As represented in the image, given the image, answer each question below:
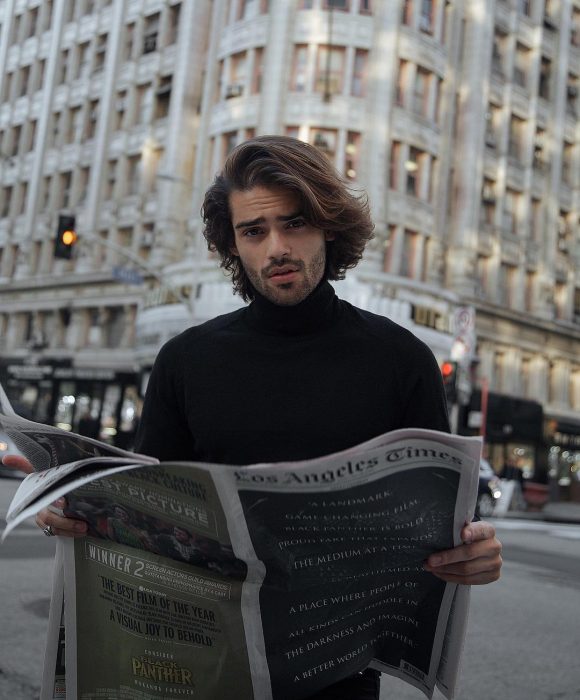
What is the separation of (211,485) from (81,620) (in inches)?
18.2

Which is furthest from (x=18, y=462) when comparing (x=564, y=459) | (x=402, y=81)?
(x=564, y=459)

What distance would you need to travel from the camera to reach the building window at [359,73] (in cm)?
2892

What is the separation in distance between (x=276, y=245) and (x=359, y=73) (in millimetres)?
28689

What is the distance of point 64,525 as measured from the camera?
1665mm

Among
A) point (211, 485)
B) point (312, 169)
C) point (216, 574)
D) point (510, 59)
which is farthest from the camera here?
point (510, 59)

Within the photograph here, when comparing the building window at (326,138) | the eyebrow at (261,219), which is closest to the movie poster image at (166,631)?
the eyebrow at (261,219)

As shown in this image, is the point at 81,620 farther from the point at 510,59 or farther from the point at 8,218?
the point at 8,218

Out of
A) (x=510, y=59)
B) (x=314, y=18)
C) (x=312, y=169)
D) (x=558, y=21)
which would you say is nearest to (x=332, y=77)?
(x=314, y=18)

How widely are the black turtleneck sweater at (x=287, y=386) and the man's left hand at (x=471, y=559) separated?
34 centimetres

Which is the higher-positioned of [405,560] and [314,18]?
[314,18]

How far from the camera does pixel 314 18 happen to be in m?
28.9

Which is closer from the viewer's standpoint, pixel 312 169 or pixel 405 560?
pixel 405 560

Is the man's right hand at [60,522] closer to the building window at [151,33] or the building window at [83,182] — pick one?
the building window at [151,33]

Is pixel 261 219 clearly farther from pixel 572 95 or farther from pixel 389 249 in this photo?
pixel 572 95
